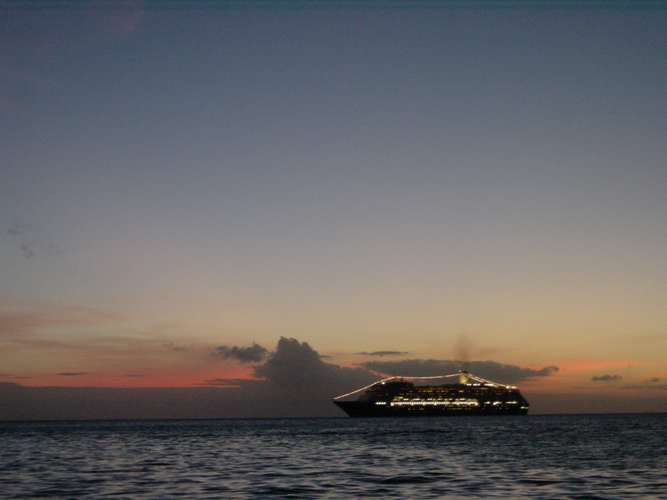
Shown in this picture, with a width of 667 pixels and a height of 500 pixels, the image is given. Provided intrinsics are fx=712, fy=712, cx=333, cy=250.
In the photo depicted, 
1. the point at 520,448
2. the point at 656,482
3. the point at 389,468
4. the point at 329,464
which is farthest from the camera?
the point at 520,448

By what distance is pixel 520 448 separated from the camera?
7888 centimetres

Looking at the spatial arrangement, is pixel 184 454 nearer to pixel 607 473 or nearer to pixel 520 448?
pixel 520 448

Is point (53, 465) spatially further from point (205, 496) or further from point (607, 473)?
point (607, 473)

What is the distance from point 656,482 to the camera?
4400 cm

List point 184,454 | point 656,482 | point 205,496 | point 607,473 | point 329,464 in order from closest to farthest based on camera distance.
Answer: point 205,496
point 656,482
point 607,473
point 329,464
point 184,454

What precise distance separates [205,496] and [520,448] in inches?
1962

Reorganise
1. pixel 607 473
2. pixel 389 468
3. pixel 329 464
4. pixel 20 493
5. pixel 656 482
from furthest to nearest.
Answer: pixel 329 464
pixel 389 468
pixel 607 473
pixel 656 482
pixel 20 493

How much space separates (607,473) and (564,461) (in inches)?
436

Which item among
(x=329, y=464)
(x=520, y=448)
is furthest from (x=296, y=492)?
(x=520, y=448)

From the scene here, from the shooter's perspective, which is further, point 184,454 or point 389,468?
point 184,454

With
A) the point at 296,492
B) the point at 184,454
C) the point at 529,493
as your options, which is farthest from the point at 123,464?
the point at 529,493

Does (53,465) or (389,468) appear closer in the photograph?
(389,468)

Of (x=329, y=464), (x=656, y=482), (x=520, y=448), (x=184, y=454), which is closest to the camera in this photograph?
(x=656, y=482)

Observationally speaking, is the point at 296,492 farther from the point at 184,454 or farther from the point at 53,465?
the point at 184,454
